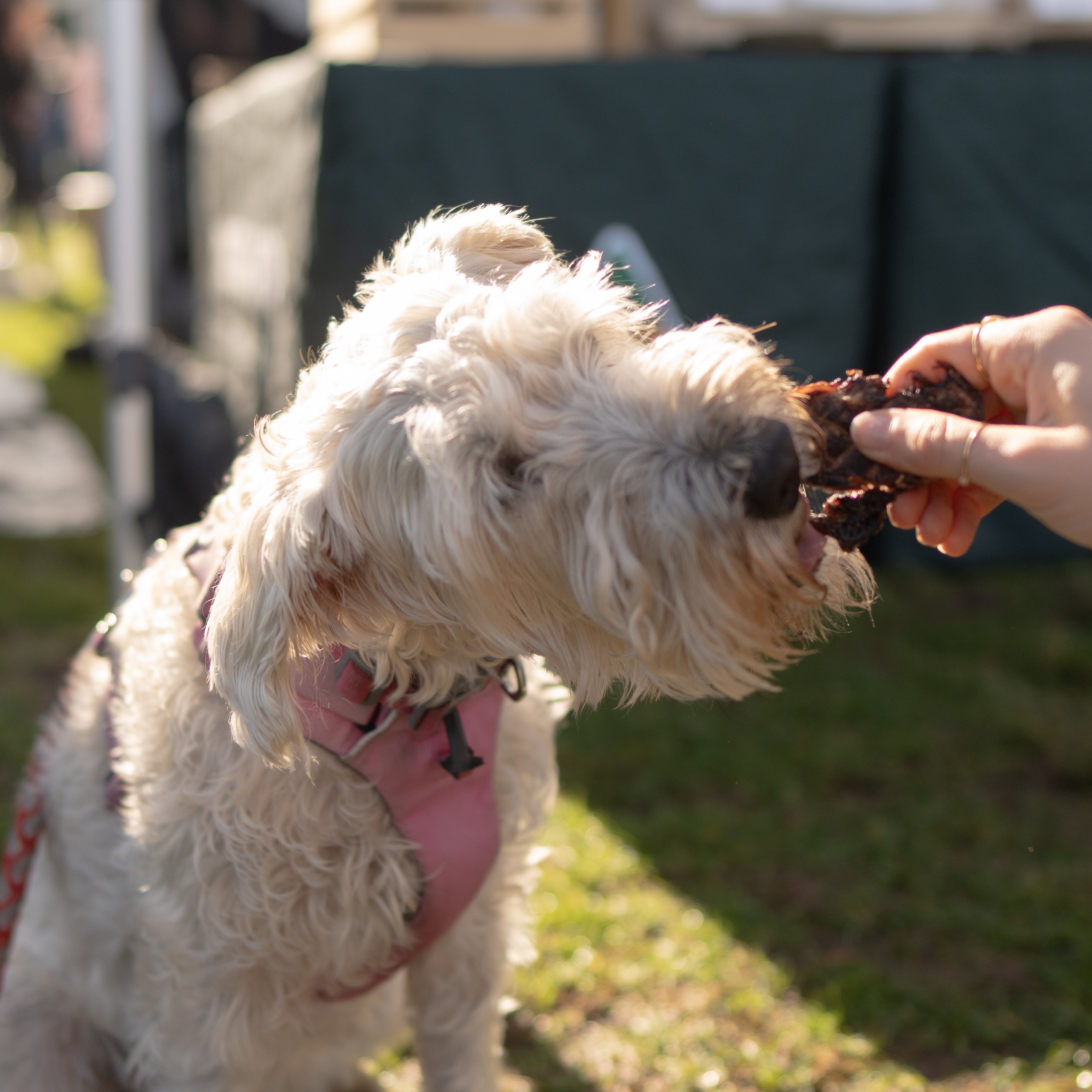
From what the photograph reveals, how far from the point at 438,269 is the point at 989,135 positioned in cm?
374

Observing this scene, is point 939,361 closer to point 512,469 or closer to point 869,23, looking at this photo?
point 512,469

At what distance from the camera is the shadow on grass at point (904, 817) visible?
2715mm

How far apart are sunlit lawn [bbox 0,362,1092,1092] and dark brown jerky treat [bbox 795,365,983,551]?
873mm

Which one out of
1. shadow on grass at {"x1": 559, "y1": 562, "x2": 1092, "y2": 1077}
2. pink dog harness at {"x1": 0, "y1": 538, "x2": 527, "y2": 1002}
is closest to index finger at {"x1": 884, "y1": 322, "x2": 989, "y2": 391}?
shadow on grass at {"x1": 559, "y1": 562, "x2": 1092, "y2": 1077}

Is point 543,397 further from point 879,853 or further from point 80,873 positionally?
point 879,853

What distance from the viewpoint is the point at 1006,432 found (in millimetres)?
1536

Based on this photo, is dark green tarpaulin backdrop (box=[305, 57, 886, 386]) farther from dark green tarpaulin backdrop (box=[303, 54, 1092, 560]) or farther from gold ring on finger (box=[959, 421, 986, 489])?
gold ring on finger (box=[959, 421, 986, 489])

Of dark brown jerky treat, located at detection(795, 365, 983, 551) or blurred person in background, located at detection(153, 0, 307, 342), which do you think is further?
blurred person in background, located at detection(153, 0, 307, 342)

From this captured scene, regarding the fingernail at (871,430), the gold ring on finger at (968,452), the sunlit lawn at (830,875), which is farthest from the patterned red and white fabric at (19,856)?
the gold ring on finger at (968,452)

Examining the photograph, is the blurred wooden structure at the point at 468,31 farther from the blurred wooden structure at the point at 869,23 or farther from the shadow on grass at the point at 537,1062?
the shadow on grass at the point at 537,1062

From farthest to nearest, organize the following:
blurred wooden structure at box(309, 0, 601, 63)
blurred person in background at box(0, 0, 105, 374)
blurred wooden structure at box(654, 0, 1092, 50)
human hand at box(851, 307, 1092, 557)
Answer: blurred person in background at box(0, 0, 105, 374)
blurred wooden structure at box(654, 0, 1092, 50)
blurred wooden structure at box(309, 0, 601, 63)
human hand at box(851, 307, 1092, 557)

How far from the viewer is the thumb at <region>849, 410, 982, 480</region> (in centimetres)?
155

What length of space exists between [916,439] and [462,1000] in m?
1.38

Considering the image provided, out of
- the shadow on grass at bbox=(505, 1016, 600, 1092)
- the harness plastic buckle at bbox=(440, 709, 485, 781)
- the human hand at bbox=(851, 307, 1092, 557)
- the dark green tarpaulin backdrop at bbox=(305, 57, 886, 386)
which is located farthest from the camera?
the dark green tarpaulin backdrop at bbox=(305, 57, 886, 386)
